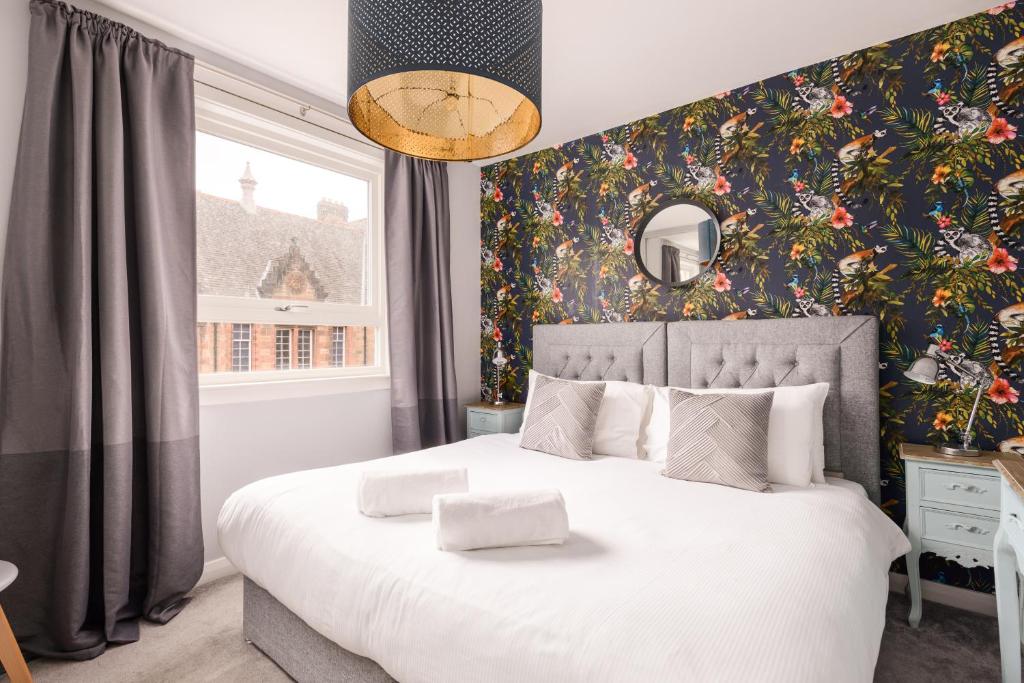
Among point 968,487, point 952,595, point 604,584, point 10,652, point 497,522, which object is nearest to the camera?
point 604,584

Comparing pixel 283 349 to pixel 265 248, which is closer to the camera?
pixel 265 248

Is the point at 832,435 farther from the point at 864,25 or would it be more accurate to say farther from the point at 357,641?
the point at 357,641

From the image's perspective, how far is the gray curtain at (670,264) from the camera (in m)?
2.98

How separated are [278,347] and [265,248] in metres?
0.55

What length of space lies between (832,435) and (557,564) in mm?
1775

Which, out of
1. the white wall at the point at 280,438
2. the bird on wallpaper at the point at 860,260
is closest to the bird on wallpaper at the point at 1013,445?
the bird on wallpaper at the point at 860,260

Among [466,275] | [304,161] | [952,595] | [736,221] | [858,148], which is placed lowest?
[952,595]

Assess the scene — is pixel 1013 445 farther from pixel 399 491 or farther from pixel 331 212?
pixel 331 212

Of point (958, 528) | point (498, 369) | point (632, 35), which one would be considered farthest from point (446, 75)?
point (958, 528)

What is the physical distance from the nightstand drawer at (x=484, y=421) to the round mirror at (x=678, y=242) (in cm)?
137

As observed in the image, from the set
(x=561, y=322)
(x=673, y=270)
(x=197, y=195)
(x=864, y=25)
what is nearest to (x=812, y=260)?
(x=673, y=270)

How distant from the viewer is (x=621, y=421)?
102 inches

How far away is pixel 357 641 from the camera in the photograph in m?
1.27

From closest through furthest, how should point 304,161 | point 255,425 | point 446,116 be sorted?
point 446,116 < point 255,425 < point 304,161
